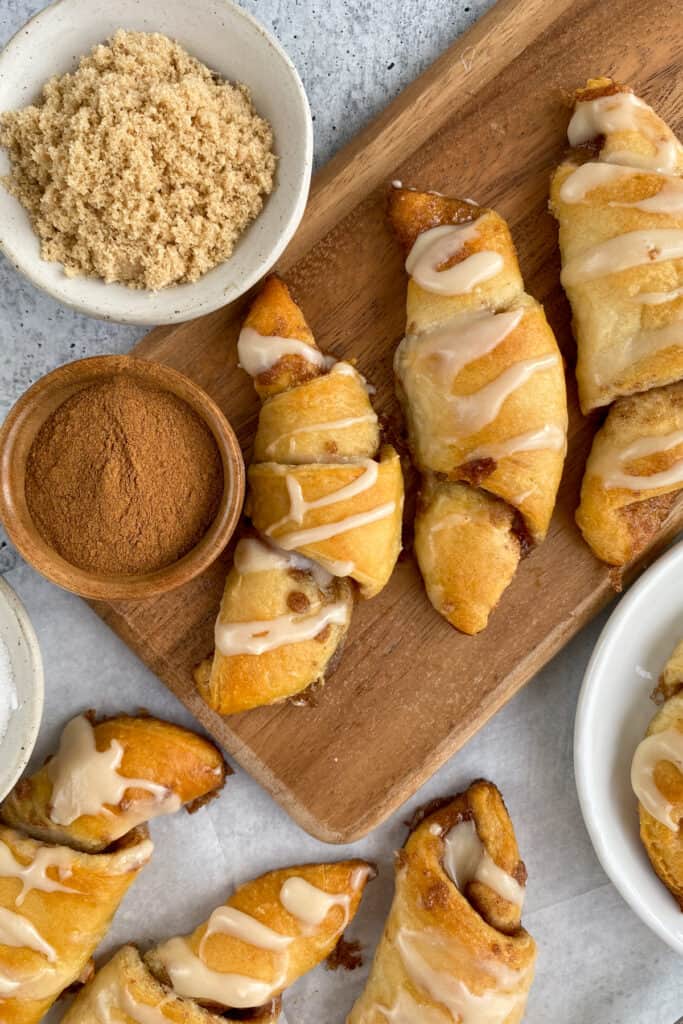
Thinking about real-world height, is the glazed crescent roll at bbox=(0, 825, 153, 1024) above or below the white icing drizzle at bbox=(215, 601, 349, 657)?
below

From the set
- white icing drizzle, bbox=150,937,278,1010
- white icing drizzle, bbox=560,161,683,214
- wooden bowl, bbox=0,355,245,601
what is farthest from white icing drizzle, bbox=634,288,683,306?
white icing drizzle, bbox=150,937,278,1010

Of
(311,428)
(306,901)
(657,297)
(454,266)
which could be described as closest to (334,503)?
(311,428)

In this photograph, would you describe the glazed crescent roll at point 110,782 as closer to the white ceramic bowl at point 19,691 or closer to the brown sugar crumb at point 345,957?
the white ceramic bowl at point 19,691

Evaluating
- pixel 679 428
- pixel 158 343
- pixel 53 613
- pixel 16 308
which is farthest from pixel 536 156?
pixel 53 613

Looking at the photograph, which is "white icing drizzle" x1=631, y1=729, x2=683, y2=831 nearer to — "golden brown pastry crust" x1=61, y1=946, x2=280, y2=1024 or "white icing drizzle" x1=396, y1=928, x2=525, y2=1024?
"white icing drizzle" x1=396, y1=928, x2=525, y2=1024

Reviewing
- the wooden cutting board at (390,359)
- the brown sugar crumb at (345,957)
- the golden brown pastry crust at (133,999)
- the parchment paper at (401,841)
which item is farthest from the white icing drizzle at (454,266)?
the golden brown pastry crust at (133,999)

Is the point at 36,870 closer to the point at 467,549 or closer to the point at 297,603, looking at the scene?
the point at 297,603

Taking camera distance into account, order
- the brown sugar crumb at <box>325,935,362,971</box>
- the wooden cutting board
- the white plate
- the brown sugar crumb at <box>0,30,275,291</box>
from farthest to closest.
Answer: the brown sugar crumb at <box>325,935,362,971</box> < the white plate < the wooden cutting board < the brown sugar crumb at <box>0,30,275,291</box>
